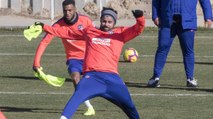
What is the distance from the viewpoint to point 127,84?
637 inches

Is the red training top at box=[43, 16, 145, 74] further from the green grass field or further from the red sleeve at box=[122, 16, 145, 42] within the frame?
the green grass field

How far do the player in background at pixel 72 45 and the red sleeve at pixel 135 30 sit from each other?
162 centimetres

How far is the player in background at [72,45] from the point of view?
12898 millimetres

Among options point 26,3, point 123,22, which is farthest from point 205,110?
point 26,3

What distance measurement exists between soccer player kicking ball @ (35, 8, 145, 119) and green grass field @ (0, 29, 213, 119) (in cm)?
157

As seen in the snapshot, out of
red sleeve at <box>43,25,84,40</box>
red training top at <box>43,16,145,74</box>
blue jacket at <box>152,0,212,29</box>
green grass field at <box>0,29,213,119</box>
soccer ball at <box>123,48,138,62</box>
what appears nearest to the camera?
red training top at <box>43,16,145,74</box>

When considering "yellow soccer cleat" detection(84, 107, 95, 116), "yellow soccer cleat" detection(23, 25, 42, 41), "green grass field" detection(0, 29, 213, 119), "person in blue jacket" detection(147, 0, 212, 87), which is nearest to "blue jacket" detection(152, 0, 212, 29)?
"person in blue jacket" detection(147, 0, 212, 87)

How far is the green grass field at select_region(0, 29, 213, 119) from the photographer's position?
43.1 ft

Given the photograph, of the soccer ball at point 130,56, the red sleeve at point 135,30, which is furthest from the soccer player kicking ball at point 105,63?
the soccer ball at point 130,56

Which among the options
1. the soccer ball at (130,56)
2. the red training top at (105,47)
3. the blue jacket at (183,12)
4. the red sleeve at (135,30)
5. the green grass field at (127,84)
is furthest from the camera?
the soccer ball at (130,56)

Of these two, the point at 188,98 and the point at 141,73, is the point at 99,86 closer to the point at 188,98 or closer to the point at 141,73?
the point at 188,98

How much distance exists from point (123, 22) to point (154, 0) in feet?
40.8

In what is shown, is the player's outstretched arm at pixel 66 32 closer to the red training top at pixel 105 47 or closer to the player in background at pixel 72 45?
the red training top at pixel 105 47

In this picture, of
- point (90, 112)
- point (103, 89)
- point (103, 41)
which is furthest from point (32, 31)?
point (90, 112)
